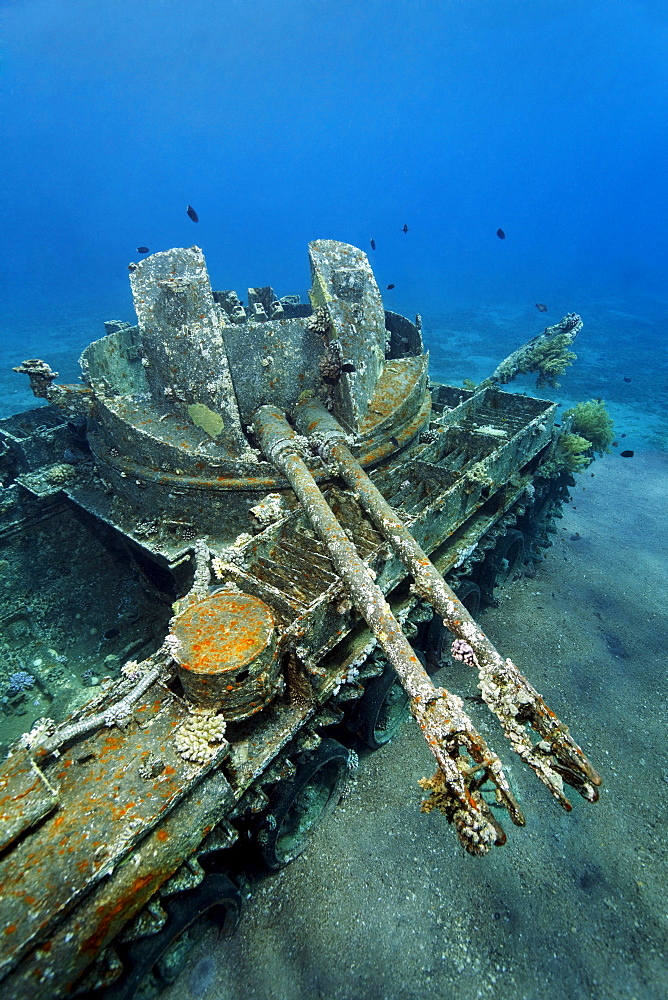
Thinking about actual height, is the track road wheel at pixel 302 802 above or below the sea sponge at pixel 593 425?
below

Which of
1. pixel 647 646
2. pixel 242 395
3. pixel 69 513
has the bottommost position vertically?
pixel 647 646

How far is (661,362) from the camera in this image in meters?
33.0

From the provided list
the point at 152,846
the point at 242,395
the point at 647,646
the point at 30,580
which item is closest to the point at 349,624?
the point at 152,846

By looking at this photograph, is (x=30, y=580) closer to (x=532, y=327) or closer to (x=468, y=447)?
(x=468, y=447)

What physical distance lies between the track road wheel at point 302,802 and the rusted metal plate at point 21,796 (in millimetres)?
2423

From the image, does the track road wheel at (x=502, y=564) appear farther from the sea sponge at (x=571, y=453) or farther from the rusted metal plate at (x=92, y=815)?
the rusted metal plate at (x=92, y=815)

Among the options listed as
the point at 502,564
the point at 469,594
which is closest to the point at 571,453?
the point at 502,564

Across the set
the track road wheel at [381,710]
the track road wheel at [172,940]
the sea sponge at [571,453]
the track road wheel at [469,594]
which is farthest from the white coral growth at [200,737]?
the sea sponge at [571,453]

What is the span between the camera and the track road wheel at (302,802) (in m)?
5.16

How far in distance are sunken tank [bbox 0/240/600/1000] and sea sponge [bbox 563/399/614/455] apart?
6.45ft

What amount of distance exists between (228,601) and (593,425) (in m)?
11.4

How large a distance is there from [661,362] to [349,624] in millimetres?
37072

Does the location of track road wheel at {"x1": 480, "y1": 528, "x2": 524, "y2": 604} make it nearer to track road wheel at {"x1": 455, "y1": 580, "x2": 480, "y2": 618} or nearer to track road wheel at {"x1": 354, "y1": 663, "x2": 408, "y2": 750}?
track road wheel at {"x1": 455, "y1": 580, "x2": 480, "y2": 618}

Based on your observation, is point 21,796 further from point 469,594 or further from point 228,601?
point 469,594
